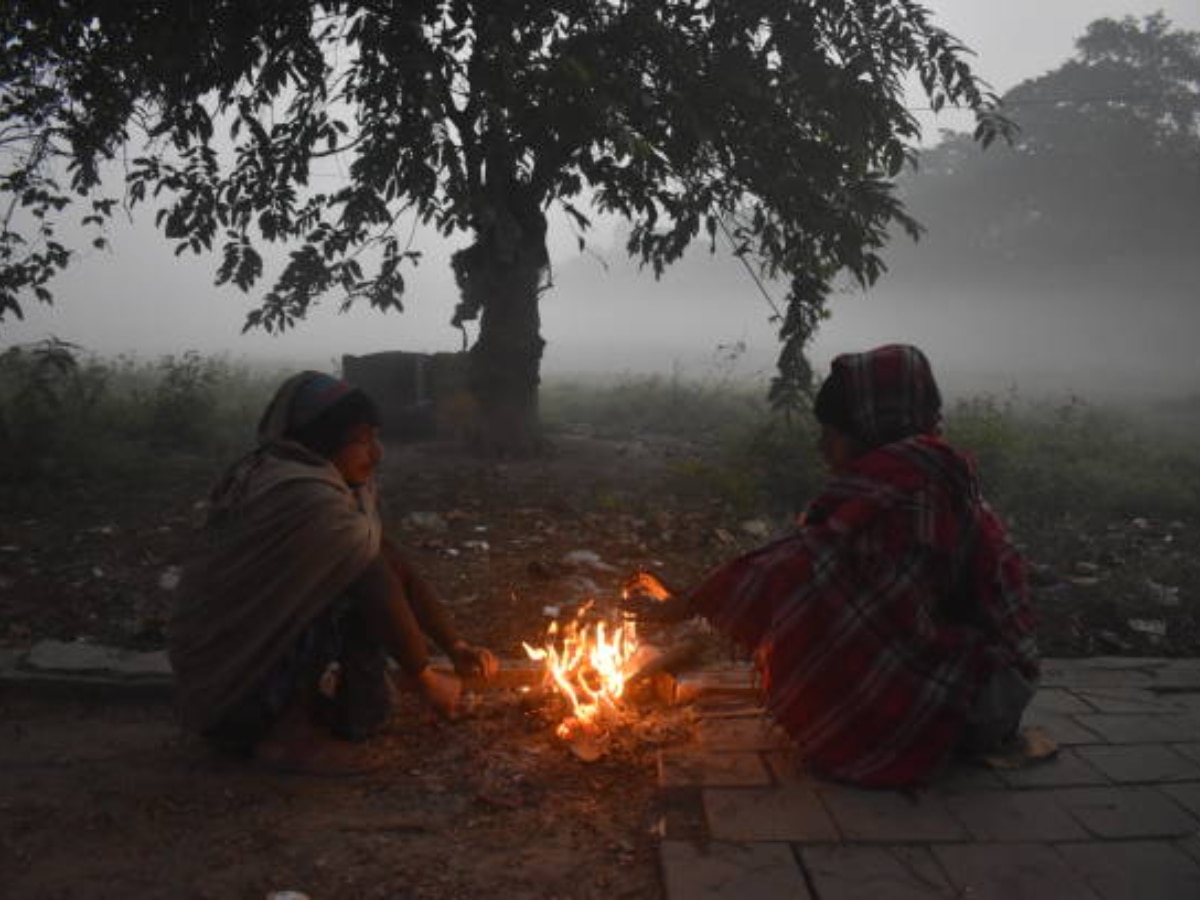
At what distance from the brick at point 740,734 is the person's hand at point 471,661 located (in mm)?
826

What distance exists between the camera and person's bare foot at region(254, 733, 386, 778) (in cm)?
282

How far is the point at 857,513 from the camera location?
101 inches

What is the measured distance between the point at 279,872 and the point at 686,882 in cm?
111

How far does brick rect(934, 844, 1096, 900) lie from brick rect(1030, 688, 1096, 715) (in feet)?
3.58

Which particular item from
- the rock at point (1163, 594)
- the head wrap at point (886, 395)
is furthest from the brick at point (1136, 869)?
the rock at point (1163, 594)

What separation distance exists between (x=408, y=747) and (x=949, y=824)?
1795 mm

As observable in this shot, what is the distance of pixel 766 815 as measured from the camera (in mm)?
2492

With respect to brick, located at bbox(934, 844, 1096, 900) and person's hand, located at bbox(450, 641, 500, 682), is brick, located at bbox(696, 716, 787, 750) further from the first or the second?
person's hand, located at bbox(450, 641, 500, 682)

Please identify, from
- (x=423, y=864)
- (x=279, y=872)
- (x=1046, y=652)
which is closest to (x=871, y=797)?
(x=423, y=864)

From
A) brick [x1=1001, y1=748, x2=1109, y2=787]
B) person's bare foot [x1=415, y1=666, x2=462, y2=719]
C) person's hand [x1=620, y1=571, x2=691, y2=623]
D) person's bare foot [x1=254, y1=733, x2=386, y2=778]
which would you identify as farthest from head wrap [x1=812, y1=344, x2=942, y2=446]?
person's bare foot [x1=254, y1=733, x2=386, y2=778]

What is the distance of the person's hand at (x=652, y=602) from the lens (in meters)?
2.83

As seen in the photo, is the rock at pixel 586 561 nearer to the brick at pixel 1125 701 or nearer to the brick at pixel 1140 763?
the brick at pixel 1125 701

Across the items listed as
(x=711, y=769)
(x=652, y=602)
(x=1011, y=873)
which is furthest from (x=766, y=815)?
(x=652, y=602)

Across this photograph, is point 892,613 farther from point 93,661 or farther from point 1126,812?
point 93,661
